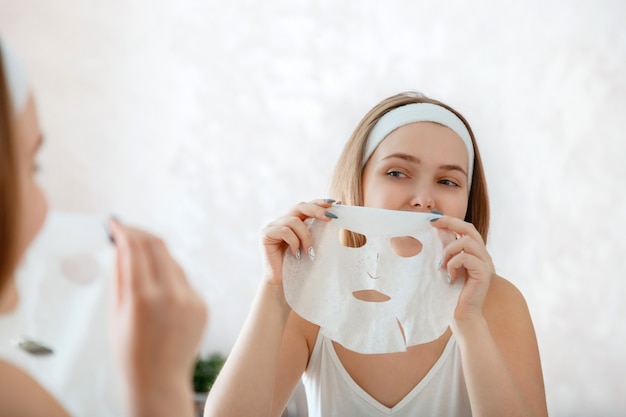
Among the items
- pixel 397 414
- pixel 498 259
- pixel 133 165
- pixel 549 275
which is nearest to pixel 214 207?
pixel 133 165

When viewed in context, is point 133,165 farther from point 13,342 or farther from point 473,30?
point 13,342

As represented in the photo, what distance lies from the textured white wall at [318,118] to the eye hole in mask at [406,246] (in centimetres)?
171

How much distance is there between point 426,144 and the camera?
132 centimetres

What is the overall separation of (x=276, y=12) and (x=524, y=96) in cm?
128

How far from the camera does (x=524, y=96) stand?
292 cm

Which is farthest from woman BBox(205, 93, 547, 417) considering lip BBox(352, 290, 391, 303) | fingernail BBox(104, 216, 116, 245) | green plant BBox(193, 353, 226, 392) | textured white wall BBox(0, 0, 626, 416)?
green plant BBox(193, 353, 226, 392)

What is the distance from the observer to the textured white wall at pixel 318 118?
2779mm

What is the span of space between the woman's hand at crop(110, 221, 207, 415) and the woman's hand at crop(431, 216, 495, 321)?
69 cm

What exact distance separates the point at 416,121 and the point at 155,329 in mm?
954

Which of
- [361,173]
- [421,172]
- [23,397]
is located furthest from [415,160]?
[23,397]

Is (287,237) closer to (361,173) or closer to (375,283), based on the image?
(375,283)

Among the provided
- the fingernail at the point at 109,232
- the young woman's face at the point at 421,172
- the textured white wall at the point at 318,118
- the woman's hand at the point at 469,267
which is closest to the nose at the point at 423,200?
the young woman's face at the point at 421,172

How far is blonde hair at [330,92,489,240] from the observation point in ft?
4.73

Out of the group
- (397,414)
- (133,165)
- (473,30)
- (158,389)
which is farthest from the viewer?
(133,165)
